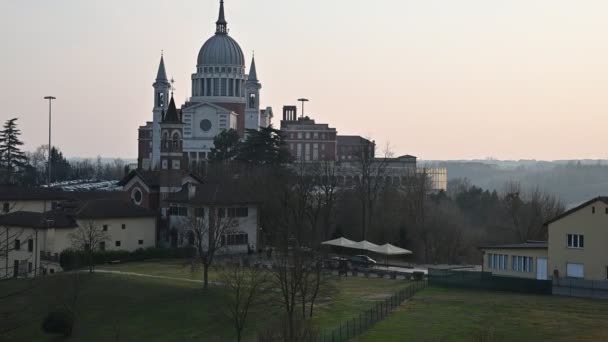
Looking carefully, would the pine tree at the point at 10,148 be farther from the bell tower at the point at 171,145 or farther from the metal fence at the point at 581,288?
the metal fence at the point at 581,288

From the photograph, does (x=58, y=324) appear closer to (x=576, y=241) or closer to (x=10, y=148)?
(x=576, y=241)

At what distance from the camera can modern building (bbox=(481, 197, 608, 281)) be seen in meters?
47.1

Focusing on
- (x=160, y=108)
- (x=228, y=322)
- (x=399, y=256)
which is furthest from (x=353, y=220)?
(x=160, y=108)

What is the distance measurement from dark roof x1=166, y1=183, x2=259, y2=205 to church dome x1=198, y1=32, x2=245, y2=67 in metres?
66.8

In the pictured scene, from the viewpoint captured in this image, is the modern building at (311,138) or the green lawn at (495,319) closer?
the green lawn at (495,319)

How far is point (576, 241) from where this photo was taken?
48.1 meters

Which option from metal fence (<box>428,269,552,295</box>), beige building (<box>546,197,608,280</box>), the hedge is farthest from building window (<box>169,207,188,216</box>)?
beige building (<box>546,197,608,280</box>)

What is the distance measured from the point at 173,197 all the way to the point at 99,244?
338 inches

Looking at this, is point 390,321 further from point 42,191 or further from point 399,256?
point 42,191

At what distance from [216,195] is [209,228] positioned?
32.3ft

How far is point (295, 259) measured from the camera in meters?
39.3

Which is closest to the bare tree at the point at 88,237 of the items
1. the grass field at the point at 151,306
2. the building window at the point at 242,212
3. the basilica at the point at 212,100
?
the grass field at the point at 151,306

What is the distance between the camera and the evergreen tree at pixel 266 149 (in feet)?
314

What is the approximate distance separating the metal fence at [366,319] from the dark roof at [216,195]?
79.0ft
